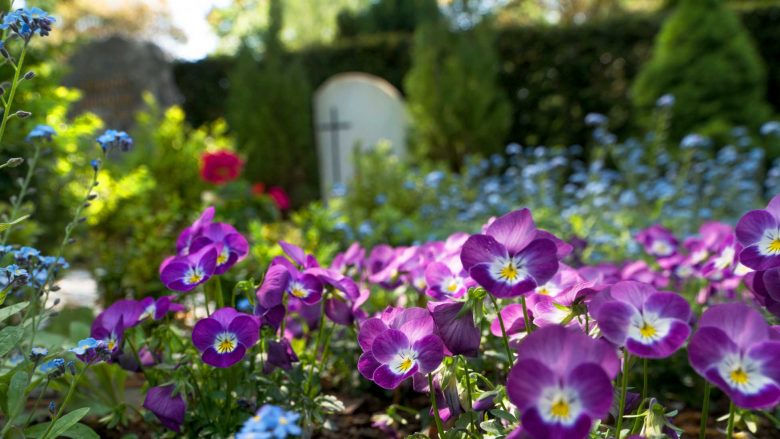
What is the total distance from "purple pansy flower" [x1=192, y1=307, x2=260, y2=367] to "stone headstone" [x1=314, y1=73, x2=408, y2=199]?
6.05m

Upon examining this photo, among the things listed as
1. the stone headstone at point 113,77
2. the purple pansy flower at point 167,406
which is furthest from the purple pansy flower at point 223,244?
the stone headstone at point 113,77

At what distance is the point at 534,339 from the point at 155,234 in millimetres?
2583

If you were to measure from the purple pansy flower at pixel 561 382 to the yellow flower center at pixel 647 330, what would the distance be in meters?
0.10

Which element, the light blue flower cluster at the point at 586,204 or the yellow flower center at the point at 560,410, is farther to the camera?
the light blue flower cluster at the point at 586,204

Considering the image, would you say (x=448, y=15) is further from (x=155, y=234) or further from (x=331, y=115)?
(x=155, y=234)

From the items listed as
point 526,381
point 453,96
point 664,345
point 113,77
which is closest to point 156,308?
point 526,381

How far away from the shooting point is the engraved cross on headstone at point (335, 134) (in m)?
7.81

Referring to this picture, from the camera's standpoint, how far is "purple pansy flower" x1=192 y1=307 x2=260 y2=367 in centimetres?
120

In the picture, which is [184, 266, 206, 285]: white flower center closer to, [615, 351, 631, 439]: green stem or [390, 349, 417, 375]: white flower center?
[390, 349, 417, 375]: white flower center

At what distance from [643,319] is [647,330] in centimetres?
2

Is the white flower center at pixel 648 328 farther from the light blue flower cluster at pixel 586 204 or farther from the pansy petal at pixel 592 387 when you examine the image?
the light blue flower cluster at pixel 586 204

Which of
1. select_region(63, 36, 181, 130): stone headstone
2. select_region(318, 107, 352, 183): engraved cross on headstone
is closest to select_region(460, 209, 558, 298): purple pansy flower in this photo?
select_region(318, 107, 352, 183): engraved cross on headstone

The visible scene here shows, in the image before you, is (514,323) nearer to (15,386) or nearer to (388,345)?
(388,345)

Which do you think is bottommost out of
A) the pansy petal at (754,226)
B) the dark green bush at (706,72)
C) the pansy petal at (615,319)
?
the pansy petal at (615,319)
